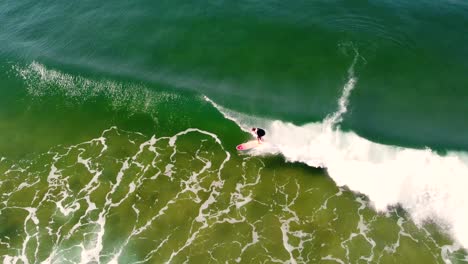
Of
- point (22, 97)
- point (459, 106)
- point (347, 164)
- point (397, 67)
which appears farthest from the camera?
point (22, 97)

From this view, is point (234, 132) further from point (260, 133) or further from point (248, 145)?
point (260, 133)

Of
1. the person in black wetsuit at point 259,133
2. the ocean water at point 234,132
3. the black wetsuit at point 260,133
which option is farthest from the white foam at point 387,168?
the black wetsuit at point 260,133

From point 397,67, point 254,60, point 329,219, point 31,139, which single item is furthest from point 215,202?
point 397,67

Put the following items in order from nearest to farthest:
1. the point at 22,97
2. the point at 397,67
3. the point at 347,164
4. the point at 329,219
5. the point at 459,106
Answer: the point at 329,219, the point at 347,164, the point at 459,106, the point at 397,67, the point at 22,97

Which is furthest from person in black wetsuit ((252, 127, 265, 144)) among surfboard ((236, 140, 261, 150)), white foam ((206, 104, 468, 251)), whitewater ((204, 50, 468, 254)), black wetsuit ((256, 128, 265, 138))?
white foam ((206, 104, 468, 251))

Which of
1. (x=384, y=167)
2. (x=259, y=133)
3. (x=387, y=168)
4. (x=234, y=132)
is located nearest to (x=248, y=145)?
(x=259, y=133)

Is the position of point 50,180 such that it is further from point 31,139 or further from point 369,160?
point 369,160

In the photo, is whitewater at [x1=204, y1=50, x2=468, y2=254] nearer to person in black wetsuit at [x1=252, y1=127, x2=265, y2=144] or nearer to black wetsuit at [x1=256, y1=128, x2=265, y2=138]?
person in black wetsuit at [x1=252, y1=127, x2=265, y2=144]
